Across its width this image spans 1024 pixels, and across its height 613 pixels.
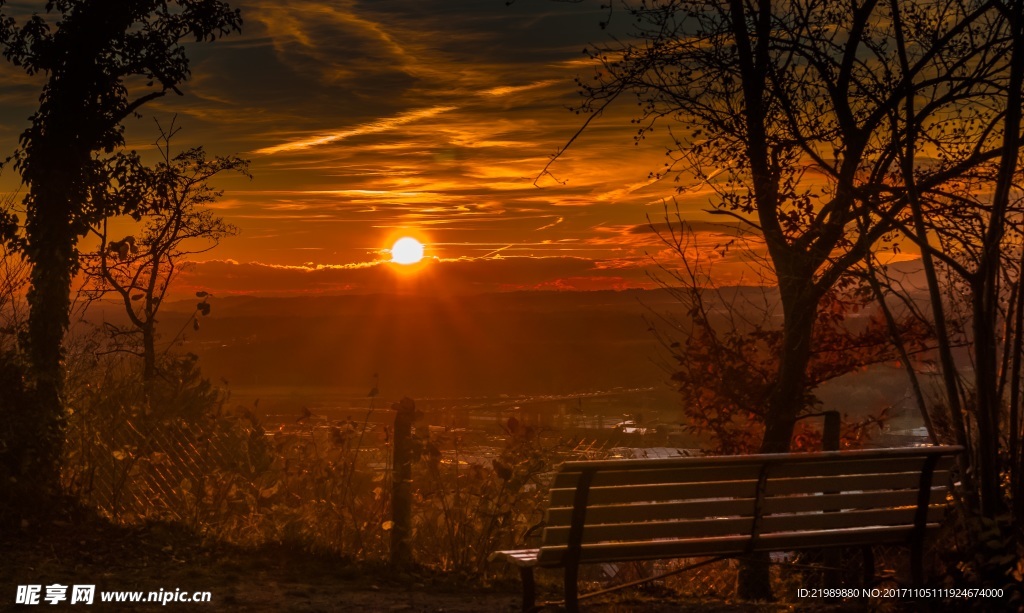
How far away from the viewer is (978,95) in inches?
344

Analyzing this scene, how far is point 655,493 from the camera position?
19.0 ft

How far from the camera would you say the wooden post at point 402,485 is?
8.45m

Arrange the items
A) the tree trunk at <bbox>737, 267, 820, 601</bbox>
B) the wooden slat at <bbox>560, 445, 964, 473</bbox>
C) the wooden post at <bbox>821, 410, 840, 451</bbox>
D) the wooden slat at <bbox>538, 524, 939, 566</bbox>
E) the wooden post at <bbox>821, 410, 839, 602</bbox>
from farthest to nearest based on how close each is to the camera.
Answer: the tree trunk at <bbox>737, 267, 820, 601</bbox>, the wooden post at <bbox>821, 410, 840, 451</bbox>, the wooden post at <bbox>821, 410, 839, 602</bbox>, the wooden slat at <bbox>538, 524, 939, 566</bbox>, the wooden slat at <bbox>560, 445, 964, 473</bbox>

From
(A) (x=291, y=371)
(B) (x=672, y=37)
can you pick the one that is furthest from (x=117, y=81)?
(A) (x=291, y=371)

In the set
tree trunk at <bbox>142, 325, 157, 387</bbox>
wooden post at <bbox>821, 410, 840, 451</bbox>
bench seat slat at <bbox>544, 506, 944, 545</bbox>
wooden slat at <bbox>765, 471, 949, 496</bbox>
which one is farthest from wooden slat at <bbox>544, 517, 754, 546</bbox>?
tree trunk at <bbox>142, 325, 157, 387</bbox>

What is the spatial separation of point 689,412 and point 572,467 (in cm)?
801

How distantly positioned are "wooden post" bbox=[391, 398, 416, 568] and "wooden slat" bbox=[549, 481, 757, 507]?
117 inches

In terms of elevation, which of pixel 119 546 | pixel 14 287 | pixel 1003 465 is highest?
pixel 14 287

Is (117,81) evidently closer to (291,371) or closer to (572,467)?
(572,467)

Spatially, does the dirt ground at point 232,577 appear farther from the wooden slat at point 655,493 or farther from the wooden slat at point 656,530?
the wooden slat at point 655,493

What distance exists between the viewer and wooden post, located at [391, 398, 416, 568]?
8453 mm

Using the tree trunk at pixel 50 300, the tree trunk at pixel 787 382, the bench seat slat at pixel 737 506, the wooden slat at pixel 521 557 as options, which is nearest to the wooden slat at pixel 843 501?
the bench seat slat at pixel 737 506

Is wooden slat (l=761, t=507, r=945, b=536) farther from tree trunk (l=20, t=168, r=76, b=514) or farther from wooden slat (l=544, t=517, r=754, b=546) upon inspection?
tree trunk (l=20, t=168, r=76, b=514)

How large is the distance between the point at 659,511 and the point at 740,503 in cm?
56
